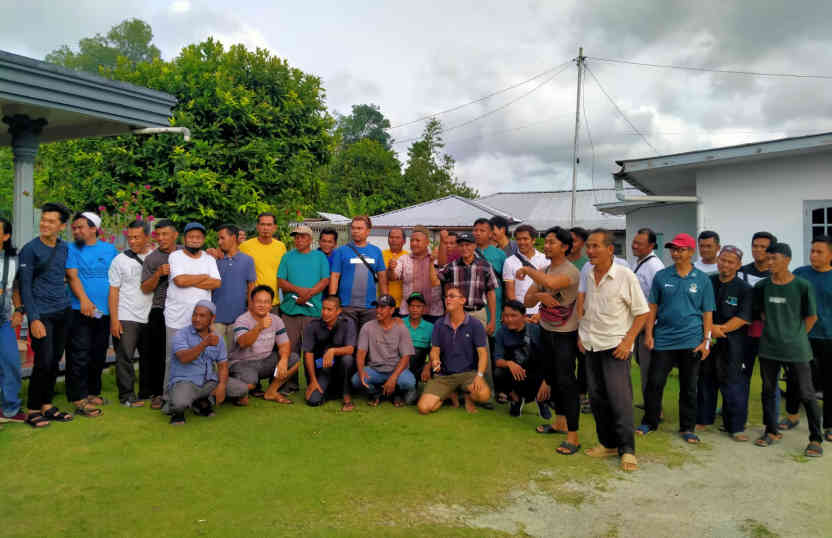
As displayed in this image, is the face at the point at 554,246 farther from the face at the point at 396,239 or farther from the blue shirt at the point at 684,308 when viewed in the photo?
the face at the point at 396,239

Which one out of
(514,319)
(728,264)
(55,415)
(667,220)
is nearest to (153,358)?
(55,415)

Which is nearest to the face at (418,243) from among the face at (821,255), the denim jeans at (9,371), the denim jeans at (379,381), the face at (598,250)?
the denim jeans at (379,381)

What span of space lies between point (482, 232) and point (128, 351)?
3841 millimetres

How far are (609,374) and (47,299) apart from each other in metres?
4.79

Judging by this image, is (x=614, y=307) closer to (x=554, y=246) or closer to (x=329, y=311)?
(x=554, y=246)

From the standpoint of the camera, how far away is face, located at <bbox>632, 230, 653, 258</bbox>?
5.93m

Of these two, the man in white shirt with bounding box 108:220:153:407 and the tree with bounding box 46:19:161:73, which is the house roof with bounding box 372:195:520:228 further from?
the tree with bounding box 46:19:161:73

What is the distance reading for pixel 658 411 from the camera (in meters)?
5.23

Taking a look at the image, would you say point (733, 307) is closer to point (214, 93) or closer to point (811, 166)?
point (811, 166)

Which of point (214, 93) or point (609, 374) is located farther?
point (214, 93)

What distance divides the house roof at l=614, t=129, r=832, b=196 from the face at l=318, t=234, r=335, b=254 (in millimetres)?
5721

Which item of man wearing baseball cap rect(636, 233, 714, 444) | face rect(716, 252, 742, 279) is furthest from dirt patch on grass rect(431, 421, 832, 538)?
face rect(716, 252, 742, 279)

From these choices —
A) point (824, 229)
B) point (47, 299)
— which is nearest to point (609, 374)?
point (47, 299)

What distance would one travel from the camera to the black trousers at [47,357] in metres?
5.00
